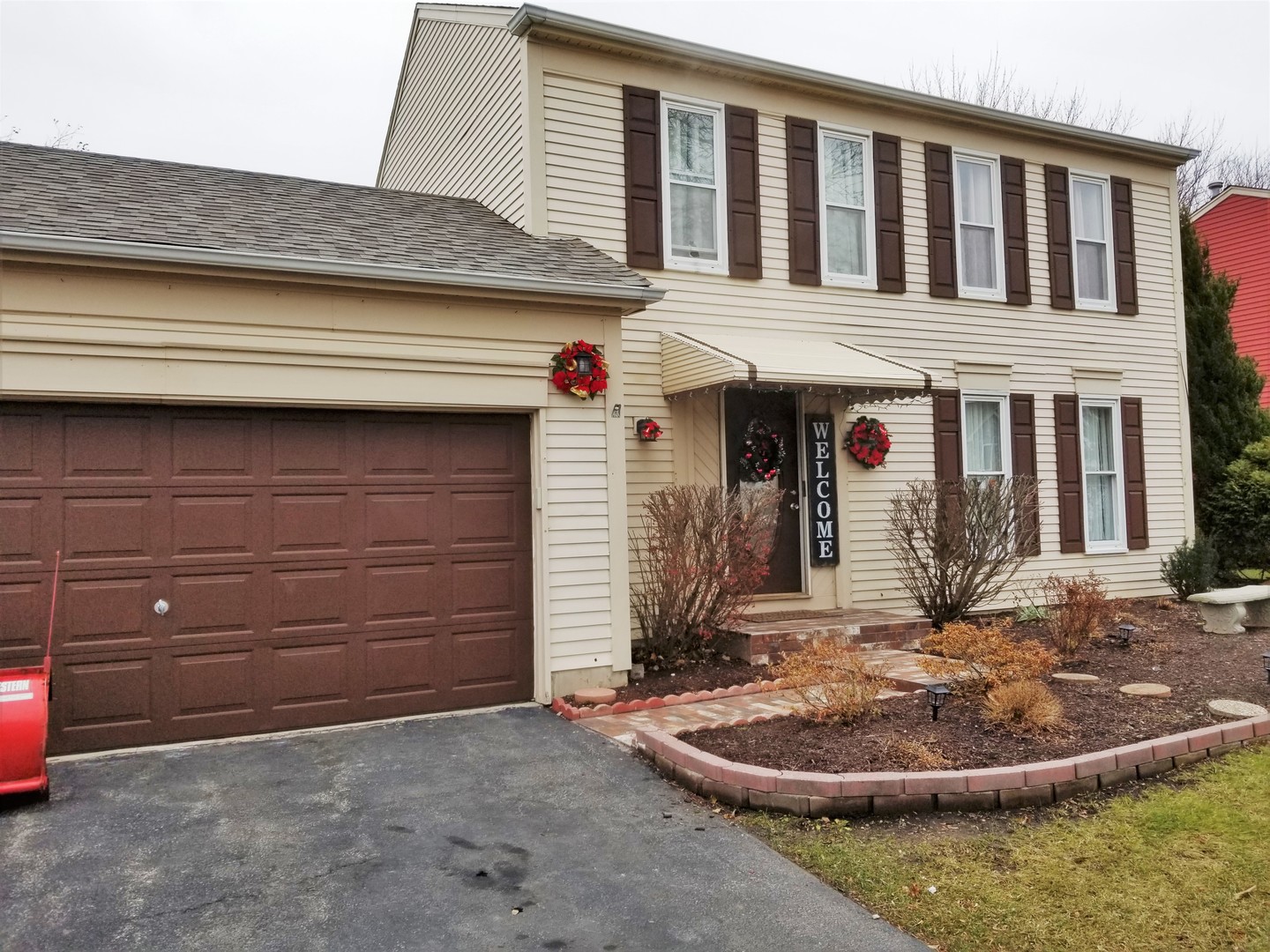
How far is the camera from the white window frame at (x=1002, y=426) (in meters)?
11.5

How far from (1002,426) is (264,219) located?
28.8 feet

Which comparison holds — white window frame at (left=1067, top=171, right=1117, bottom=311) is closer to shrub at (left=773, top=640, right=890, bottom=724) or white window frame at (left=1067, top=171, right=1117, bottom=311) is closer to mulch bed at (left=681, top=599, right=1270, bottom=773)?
mulch bed at (left=681, top=599, right=1270, bottom=773)

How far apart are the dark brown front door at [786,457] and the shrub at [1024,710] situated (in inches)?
161

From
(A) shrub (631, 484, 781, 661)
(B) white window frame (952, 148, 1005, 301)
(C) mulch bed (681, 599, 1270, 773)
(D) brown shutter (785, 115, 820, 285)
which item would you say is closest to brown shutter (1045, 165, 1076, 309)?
(B) white window frame (952, 148, 1005, 301)

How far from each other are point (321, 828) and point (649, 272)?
633 cm

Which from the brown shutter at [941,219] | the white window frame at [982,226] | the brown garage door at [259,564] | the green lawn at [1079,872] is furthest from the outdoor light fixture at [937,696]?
the white window frame at [982,226]

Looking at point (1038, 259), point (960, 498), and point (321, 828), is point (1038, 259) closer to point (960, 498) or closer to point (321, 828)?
point (960, 498)

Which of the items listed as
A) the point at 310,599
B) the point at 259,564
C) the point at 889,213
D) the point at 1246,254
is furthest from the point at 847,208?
the point at 1246,254

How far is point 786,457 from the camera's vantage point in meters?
10.2

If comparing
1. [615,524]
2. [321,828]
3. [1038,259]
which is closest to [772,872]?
[321,828]

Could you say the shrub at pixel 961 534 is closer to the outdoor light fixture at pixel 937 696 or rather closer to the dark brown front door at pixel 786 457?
the dark brown front door at pixel 786 457

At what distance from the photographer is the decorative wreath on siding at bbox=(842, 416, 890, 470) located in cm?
1047

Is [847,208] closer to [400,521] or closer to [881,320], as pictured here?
[881,320]

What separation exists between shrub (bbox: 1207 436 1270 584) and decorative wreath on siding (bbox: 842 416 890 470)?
20.9 feet
